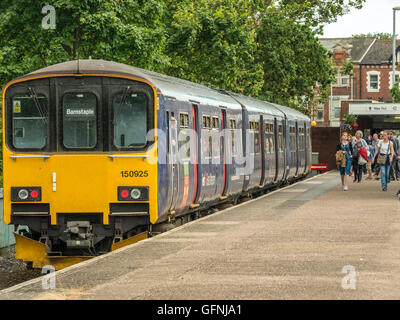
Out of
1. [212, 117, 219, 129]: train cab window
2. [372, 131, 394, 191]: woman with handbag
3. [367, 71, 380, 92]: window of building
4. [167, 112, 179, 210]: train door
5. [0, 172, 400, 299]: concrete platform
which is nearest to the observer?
[0, 172, 400, 299]: concrete platform

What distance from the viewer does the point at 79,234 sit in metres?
14.0

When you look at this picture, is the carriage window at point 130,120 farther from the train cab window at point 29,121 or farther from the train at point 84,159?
the train cab window at point 29,121

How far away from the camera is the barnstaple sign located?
4269cm

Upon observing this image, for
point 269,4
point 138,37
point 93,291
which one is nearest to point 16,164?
point 93,291

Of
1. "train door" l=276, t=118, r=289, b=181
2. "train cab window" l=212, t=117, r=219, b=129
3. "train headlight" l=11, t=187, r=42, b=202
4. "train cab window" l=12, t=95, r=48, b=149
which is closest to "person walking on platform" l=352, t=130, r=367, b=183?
"train door" l=276, t=118, r=289, b=181

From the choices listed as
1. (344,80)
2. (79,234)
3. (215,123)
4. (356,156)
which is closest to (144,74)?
(79,234)

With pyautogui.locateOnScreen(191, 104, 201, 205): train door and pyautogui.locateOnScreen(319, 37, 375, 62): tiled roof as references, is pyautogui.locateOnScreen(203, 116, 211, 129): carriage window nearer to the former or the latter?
pyautogui.locateOnScreen(191, 104, 201, 205): train door

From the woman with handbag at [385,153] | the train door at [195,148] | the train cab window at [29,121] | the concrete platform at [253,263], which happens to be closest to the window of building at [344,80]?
the woman with handbag at [385,153]

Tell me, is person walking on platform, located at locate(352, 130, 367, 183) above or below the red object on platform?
above

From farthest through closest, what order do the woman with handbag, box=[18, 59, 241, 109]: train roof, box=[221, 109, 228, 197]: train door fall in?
the woman with handbag → box=[221, 109, 228, 197]: train door → box=[18, 59, 241, 109]: train roof

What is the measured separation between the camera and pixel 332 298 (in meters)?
8.64

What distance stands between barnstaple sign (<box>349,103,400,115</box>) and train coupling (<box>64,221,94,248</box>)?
29.9 meters

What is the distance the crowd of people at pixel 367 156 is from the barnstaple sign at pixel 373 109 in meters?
7.59

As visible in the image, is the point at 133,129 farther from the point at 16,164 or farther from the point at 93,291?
the point at 93,291
